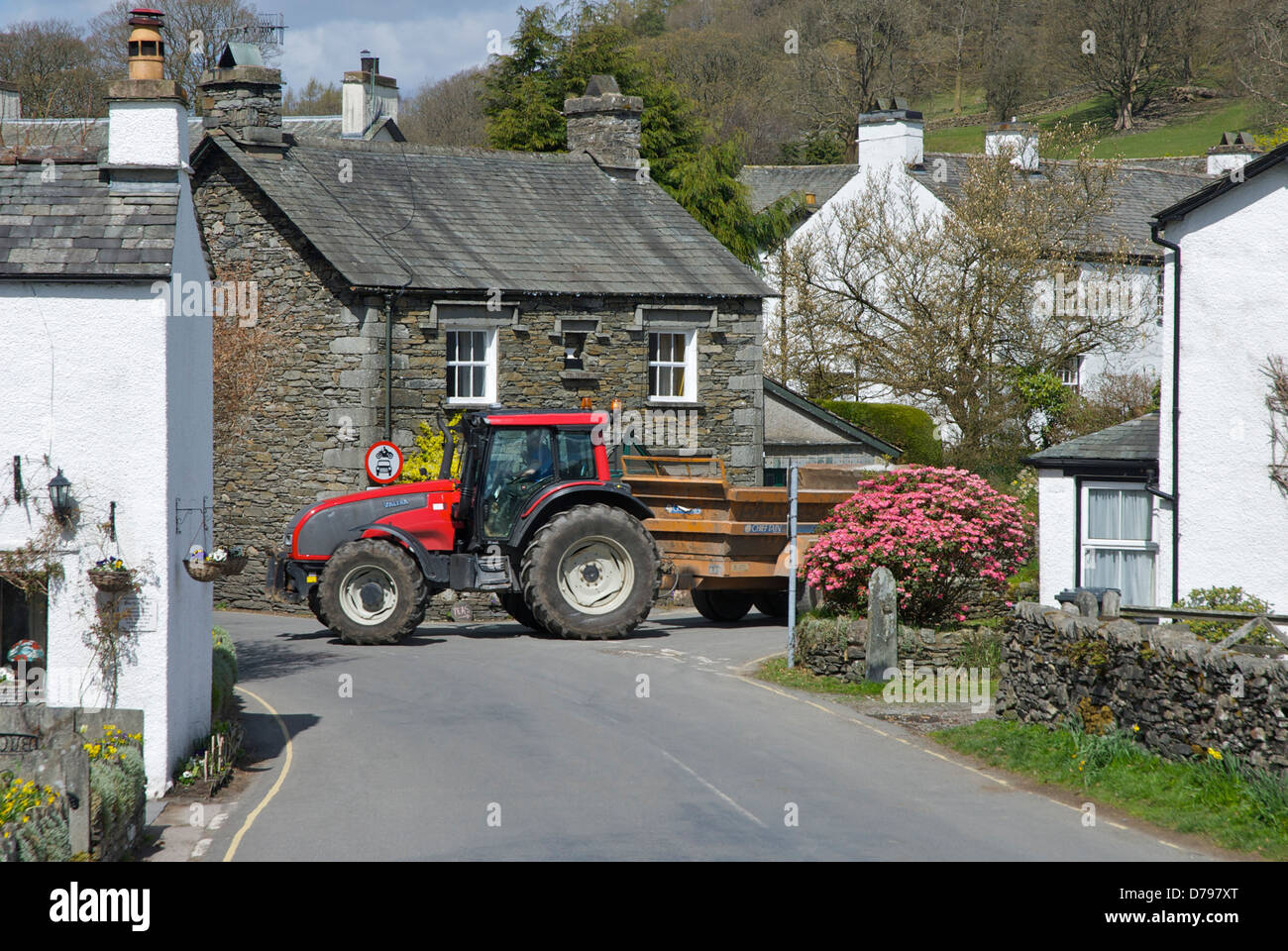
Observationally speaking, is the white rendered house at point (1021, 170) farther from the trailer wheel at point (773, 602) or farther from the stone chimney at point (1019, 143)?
the trailer wheel at point (773, 602)

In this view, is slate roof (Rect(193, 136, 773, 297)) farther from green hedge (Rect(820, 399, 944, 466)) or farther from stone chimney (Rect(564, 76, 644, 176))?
green hedge (Rect(820, 399, 944, 466))

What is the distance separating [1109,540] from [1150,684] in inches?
271

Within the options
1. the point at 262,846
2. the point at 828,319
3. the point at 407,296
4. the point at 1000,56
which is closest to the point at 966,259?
the point at 828,319

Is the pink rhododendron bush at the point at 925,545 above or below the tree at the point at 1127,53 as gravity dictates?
below

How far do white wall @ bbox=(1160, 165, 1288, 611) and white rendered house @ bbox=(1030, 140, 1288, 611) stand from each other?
0.04ft

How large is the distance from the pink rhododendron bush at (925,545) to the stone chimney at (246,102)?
42.8 feet

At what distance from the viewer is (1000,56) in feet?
227

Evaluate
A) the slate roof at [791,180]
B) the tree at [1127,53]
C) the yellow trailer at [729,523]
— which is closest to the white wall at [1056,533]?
the yellow trailer at [729,523]

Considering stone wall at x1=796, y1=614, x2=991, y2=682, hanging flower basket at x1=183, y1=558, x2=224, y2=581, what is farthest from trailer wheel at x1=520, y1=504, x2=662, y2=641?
hanging flower basket at x1=183, y1=558, x2=224, y2=581

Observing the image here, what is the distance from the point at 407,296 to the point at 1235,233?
12378mm

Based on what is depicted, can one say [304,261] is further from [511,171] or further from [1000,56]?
[1000,56]

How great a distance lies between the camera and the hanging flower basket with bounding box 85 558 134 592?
981 centimetres

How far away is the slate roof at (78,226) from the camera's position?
10.1 meters

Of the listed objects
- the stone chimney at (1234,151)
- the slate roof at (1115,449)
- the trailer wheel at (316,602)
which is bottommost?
the trailer wheel at (316,602)
